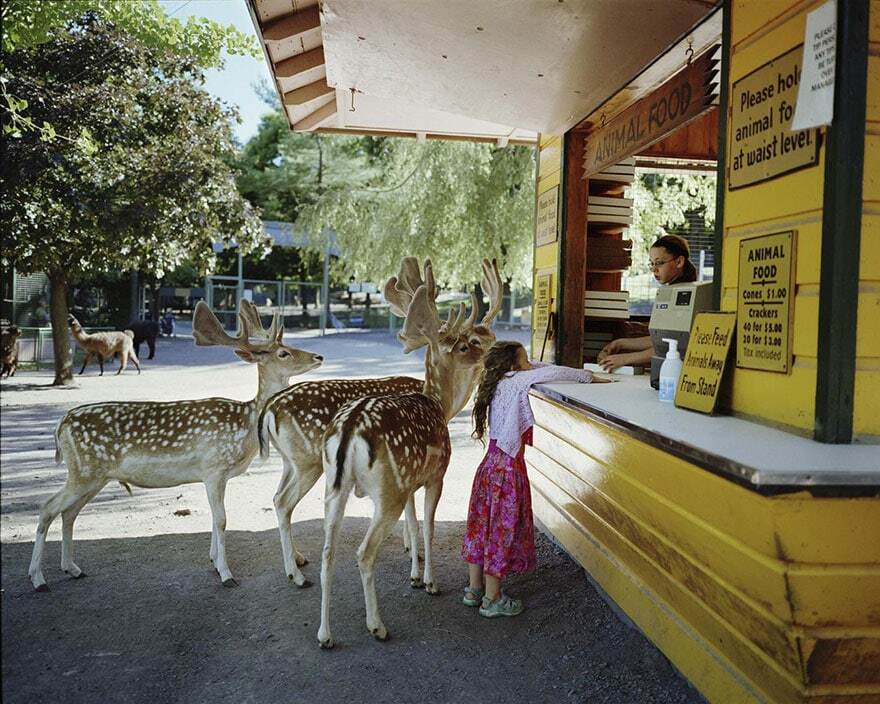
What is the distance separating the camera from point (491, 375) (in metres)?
4.18

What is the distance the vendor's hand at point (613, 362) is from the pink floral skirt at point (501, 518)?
1.17 m

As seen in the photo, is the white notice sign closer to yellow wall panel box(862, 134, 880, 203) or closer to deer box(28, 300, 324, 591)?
yellow wall panel box(862, 134, 880, 203)

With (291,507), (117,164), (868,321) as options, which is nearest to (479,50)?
(868,321)

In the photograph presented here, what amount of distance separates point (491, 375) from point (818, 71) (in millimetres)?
→ 2206

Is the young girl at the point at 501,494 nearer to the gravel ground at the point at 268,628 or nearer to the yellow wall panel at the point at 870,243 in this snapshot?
the gravel ground at the point at 268,628

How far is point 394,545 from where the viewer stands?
531cm

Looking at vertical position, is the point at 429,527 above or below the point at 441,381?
below


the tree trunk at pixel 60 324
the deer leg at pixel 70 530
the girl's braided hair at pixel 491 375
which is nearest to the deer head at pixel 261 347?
the deer leg at pixel 70 530

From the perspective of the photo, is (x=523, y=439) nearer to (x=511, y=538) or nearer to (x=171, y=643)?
(x=511, y=538)

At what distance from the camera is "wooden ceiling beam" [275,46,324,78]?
5.04 meters

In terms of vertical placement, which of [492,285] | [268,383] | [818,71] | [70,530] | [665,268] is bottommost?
[70,530]

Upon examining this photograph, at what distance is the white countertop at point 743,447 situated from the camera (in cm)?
215

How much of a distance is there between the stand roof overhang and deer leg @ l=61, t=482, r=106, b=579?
288cm

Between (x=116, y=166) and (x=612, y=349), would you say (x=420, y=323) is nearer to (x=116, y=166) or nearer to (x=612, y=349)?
(x=612, y=349)
